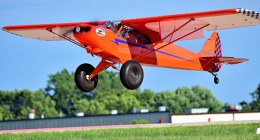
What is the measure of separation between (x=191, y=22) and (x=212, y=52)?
765 centimetres

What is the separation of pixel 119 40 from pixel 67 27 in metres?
2.80

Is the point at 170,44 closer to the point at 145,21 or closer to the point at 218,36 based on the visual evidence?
the point at 145,21

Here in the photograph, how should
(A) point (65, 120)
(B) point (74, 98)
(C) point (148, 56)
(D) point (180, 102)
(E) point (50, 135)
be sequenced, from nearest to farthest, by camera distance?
(E) point (50, 135) → (C) point (148, 56) → (A) point (65, 120) → (D) point (180, 102) → (B) point (74, 98)

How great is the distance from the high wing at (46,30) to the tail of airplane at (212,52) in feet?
22.0

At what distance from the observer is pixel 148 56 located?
32.3m

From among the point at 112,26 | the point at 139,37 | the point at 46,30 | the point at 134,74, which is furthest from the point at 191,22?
the point at 46,30

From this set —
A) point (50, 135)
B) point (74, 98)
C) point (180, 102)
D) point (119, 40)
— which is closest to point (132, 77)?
point (119, 40)

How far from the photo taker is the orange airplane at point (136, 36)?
29911 mm

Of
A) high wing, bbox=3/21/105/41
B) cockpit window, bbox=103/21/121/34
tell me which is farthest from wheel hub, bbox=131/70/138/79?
high wing, bbox=3/21/105/41

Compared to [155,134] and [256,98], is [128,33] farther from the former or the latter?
[256,98]

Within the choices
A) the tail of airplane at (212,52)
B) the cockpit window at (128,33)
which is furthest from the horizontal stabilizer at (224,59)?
the cockpit window at (128,33)

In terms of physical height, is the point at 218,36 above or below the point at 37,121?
above

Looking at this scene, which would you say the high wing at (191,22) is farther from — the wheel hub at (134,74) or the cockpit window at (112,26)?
the wheel hub at (134,74)

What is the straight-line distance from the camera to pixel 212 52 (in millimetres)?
39219
